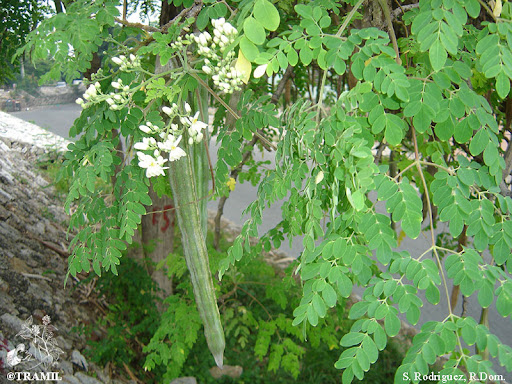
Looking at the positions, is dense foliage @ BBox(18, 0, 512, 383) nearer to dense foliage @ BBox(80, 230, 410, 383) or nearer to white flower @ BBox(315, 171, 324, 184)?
white flower @ BBox(315, 171, 324, 184)

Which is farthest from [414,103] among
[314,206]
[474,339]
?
[474,339]

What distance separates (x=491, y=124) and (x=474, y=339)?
0.60 metres

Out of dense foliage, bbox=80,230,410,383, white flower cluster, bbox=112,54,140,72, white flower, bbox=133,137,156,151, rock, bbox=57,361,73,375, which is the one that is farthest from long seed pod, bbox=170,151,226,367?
rock, bbox=57,361,73,375

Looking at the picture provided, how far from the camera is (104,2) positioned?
72.6 inches

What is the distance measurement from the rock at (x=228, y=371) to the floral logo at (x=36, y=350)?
126cm

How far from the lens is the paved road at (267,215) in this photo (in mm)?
4633

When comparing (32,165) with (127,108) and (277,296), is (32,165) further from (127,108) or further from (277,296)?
(127,108)

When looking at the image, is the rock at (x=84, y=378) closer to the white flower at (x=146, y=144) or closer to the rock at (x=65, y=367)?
the rock at (x=65, y=367)

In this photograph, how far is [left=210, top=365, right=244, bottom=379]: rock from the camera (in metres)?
3.72

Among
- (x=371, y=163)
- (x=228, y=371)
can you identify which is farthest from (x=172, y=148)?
(x=228, y=371)

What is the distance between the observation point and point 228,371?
147 inches

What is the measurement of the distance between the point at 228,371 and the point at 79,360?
3.79 feet

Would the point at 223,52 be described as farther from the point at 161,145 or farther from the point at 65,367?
the point at 65,367

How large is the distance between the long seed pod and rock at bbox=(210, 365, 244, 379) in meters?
2.01
